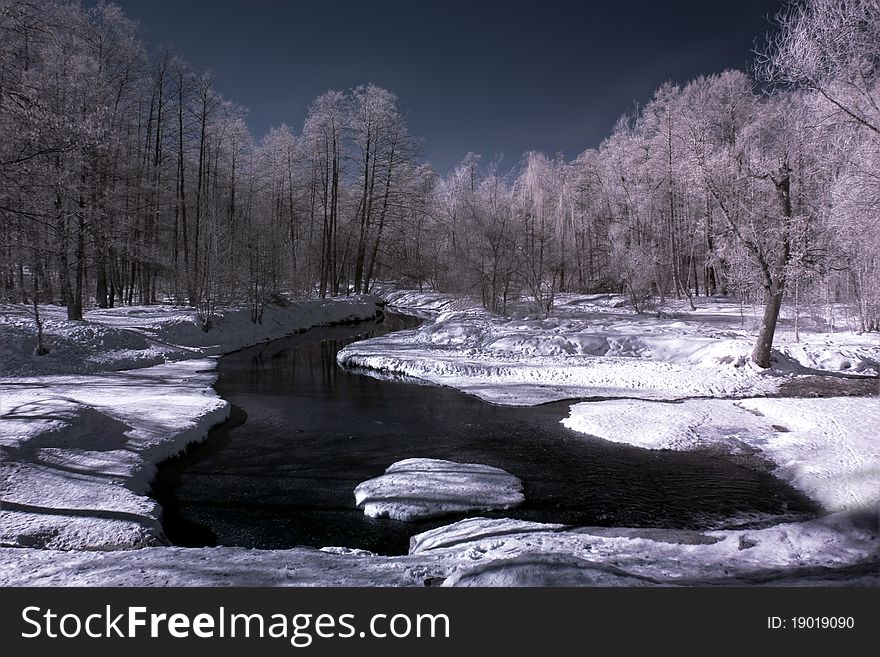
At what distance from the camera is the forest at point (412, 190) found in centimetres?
672

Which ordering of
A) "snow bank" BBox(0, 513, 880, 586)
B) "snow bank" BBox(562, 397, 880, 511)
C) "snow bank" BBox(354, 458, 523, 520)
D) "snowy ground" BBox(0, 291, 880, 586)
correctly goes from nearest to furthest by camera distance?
"snow bank" BBox(0, 513, 880, 586) → "snowy ground" BBox(0, 291, 880, 586) → "snow bank" BBox(354, 458, 523, 520) → "snow bank" BBox(562, 397, 880, 511)

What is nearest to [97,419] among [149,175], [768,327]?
[768,327]

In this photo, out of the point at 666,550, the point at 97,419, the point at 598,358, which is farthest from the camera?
the point at 598,358

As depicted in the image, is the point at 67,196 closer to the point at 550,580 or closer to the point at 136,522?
the point at 136,522

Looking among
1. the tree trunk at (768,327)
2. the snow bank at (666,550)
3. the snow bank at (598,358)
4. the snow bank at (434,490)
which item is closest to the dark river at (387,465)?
the snow bank at (434,490)

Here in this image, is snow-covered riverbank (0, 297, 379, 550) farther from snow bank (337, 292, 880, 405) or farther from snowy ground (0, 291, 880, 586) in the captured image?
snow bank (337, 292, 880, 405)

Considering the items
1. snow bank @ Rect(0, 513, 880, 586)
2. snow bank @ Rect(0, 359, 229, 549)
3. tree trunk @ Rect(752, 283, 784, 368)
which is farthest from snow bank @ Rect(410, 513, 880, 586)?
tree trunk @ Rect(752, 283, 784, 368)

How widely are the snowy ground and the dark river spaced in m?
0.51

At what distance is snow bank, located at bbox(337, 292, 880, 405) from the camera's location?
12508 mm

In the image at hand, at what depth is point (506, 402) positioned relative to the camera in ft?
39.0

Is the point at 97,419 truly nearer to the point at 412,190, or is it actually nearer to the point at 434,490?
the point at 434,490

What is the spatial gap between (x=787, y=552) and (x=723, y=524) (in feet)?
4.78

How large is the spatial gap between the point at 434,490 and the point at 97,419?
18.8 ft

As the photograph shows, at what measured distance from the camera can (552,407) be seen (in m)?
11.4
